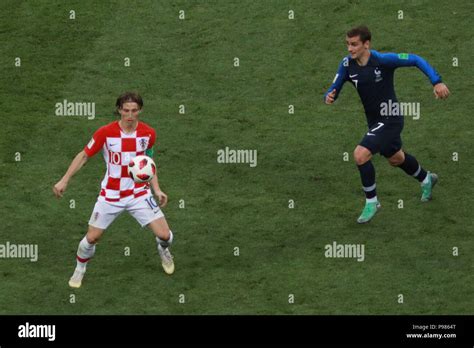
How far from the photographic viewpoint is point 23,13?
21969mm

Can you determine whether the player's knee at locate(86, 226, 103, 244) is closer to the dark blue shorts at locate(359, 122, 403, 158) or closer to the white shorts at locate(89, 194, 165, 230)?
the white shorts at locate(89, 194, 165, 230)

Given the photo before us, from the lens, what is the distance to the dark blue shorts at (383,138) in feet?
54.7

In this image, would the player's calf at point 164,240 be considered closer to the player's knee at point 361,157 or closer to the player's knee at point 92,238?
the player's knee at point 92,238

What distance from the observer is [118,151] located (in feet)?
49.5

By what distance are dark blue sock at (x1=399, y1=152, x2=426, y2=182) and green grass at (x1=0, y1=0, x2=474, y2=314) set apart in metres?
0.37

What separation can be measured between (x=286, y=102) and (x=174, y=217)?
368 cm

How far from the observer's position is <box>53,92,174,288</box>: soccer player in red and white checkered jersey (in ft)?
49.3

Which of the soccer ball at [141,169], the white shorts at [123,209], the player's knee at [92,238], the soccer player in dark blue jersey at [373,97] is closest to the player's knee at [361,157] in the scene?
the soccer player in dark blue jersey at [373,97]

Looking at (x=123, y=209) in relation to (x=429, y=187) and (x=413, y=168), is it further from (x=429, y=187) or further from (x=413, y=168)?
(x=429, y=187)

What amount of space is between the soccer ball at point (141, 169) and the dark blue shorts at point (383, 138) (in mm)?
3188

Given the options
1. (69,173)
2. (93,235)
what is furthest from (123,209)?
(69,173)

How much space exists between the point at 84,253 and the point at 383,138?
4.21 m
